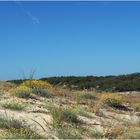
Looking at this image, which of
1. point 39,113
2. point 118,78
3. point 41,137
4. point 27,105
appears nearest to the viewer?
point 41,137

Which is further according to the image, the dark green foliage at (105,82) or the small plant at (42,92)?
the dark green foliage at (105,82)

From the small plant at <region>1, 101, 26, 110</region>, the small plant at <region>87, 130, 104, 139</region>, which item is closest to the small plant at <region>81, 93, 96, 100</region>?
the small plant at <region>1, 101, 26, 110</region>

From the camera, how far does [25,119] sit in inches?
422

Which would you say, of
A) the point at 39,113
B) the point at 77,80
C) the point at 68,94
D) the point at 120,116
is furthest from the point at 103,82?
the point at 39,113

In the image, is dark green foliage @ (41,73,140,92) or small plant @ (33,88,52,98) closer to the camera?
small plant @ (33,88,52,98)

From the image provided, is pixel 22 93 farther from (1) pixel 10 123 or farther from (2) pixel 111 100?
(1) pixel 10 123

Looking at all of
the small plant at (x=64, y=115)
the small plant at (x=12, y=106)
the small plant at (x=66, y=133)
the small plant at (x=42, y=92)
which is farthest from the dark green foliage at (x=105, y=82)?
the small plant at (x=66, y=133)

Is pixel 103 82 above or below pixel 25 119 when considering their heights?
above

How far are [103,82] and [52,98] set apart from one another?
69.5ft

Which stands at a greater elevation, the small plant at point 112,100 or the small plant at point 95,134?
the small plant at point 112,100

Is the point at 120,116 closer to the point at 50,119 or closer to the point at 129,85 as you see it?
the point at 50,119

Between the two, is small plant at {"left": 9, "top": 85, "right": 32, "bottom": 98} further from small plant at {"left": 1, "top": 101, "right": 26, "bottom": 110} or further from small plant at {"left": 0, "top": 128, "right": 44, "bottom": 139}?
small plant at {"left": 0, "top": 128, "right": 44, "bottom": 139}

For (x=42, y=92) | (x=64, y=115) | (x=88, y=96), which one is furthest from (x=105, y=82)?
(x=64, y=115)

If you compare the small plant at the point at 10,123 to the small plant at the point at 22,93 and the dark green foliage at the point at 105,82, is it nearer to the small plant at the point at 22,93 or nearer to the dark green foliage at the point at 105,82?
the small plant at the point at 22,93
